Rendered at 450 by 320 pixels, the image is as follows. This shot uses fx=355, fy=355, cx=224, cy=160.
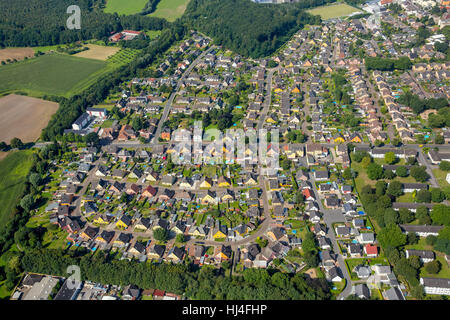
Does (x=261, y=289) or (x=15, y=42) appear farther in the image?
(x=15, y=42)

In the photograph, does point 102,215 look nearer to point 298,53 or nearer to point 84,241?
point 84,241

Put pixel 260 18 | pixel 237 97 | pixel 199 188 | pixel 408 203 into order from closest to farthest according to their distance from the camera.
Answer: pixel 408 203 < pixel 199 188 < pixel 237 97 < pixel 260 18

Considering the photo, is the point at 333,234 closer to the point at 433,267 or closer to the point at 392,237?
the point at 392,237

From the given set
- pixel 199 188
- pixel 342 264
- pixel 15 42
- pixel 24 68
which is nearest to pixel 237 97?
pixel 199 188

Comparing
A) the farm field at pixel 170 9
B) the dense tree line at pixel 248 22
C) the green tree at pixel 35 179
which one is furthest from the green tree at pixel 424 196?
the farm field at pixel 170 9

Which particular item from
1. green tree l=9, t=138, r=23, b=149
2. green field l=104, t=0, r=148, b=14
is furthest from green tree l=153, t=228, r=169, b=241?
green field l=104, t=0, r=148, b=14

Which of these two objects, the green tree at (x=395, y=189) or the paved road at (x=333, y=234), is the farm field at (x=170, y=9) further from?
the green tree at (x=395, y=189)
